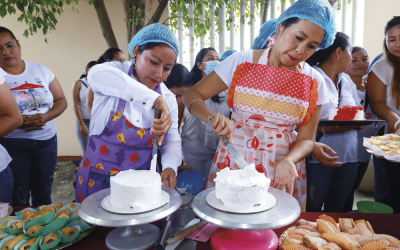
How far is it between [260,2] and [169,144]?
4.24 m

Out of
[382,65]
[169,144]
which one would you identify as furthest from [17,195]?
[382,65]

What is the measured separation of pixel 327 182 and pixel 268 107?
0.94 metres

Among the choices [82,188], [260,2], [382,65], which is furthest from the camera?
[260,2]

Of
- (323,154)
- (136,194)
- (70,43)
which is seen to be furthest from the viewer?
(70,43)

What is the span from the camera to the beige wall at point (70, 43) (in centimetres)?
532

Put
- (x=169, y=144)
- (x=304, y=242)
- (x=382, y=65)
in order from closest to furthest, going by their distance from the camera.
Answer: (x=304, y=242) → (x=169, y=144) → (x=382, y=65)

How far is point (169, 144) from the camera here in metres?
1.54

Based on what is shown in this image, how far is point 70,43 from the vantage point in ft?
17.8

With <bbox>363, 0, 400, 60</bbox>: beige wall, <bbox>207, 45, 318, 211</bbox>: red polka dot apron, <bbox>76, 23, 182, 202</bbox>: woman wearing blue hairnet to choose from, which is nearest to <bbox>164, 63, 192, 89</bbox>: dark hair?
<bbox>76, 23, 182, 202</bbox>: woman wearing blue hairnet

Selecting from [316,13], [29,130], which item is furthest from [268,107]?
[29,130]

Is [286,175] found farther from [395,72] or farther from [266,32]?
[395,72]

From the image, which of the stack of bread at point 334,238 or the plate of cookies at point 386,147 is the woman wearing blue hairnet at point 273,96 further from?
the plate of cookies at point 386,147

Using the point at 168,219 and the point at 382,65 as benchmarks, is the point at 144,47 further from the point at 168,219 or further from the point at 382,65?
the point at 382,65

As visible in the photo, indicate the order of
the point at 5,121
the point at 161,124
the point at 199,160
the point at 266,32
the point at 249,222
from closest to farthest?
1. the point at 249,222
2. the point at 161,124
3. the point at 5,121
4. the point at 266,32
5. the point at 199,160
